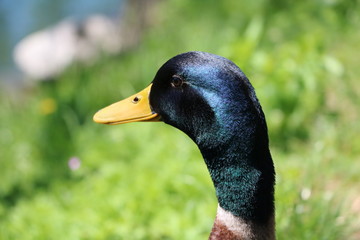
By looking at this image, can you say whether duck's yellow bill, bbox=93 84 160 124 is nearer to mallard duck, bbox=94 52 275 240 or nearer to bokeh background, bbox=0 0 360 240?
mallard duck, bbox=94 52 275 240

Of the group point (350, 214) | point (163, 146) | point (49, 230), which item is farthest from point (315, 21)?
point (49, 230)

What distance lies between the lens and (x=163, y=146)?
325 cm

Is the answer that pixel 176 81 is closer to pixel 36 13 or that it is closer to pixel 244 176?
pixel 244 176

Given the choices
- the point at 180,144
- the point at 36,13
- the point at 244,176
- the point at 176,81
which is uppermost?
the point at 176,81

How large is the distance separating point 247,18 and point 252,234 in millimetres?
3462

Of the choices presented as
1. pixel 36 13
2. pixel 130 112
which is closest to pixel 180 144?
pixel 130 112

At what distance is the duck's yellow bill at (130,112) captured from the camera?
173 centimetres

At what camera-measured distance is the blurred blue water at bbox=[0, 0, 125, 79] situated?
8.24 metres

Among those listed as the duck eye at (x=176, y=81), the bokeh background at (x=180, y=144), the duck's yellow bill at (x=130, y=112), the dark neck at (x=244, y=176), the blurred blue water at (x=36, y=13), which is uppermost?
the duck eye at (x=176, y=81)

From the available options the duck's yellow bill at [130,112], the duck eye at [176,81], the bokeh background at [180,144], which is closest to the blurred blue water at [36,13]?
the bokeh background at [180,144]

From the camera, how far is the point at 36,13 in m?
8.79

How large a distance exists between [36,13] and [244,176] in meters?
7.75

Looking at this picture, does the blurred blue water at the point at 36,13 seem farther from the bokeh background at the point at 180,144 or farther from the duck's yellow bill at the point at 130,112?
the duck's yellow bill at the point at 130,112

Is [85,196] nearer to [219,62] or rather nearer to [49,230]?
[49,230]
